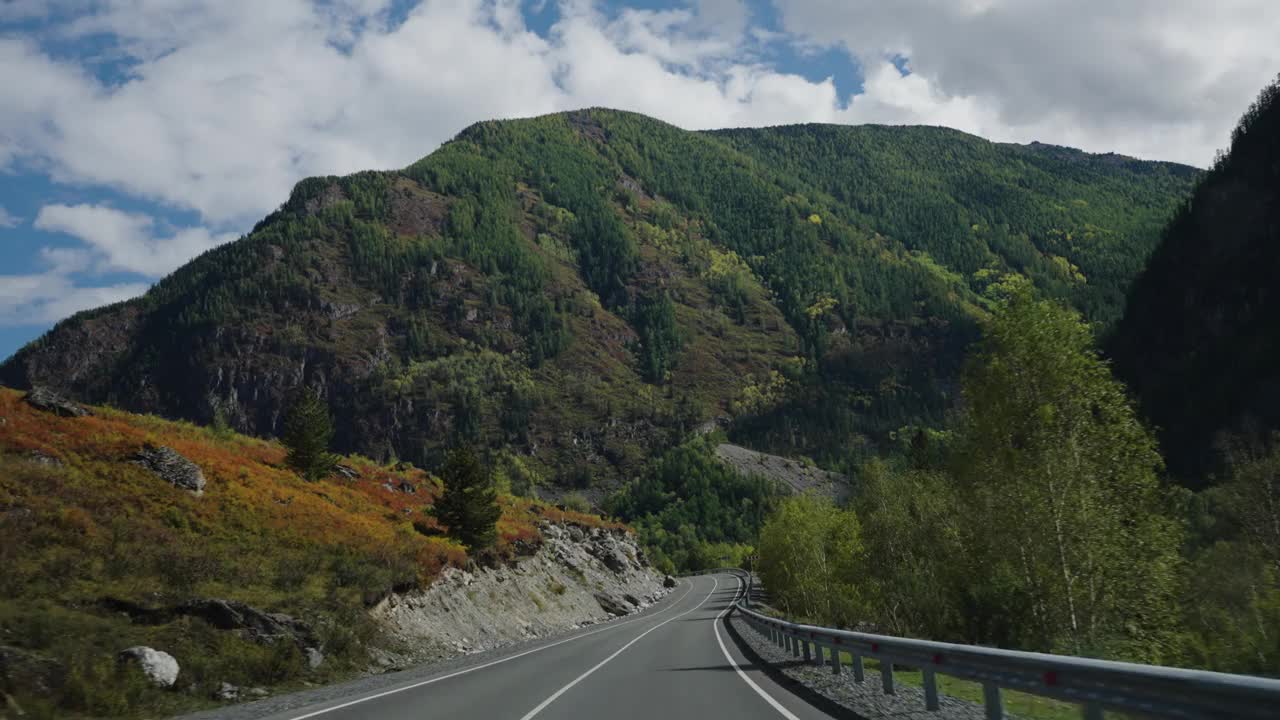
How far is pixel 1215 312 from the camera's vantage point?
149875 millimetres

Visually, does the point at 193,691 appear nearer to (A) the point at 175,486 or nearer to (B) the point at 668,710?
(B) the point at 668,710

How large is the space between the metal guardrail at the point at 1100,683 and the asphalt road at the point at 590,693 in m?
1.99

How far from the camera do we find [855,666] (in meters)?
13.6

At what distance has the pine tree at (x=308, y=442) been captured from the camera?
44.3 metres

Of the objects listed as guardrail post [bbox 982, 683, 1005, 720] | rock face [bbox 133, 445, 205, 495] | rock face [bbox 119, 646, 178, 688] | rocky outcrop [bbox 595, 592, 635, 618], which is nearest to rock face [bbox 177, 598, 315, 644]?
rock face [bbox 119, 646, 178, 688]

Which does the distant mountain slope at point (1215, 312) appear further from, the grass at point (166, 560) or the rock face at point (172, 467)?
the rock face at point (172, 467)

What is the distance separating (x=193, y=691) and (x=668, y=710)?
33.7ft

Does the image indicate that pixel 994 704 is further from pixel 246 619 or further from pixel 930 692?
pixel 246 619

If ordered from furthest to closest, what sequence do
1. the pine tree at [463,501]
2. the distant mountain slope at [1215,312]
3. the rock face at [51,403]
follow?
the distant mountain slope at [1215,312] → the pine tree at [463,501] → the rock face at [51,403]

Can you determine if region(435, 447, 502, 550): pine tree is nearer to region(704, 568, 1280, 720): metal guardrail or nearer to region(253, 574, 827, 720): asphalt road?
region(253, 574, 827, 720): asphalt road

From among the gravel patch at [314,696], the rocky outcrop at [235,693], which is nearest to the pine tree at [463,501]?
the gravel patch at [314,696]

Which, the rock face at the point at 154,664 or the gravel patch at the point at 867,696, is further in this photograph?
the rock face at the point at 154,664

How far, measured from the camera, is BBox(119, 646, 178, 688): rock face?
14938 millimetres

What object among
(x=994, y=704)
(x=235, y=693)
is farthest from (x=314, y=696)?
(x=994, y=704)
